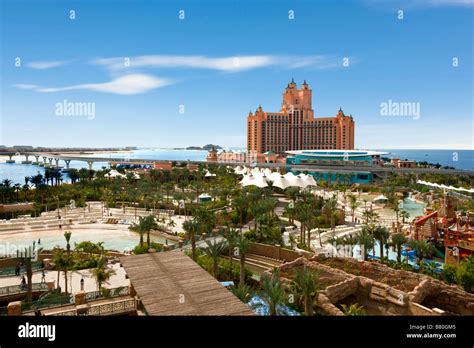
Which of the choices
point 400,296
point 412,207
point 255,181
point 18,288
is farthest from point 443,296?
point 255,181

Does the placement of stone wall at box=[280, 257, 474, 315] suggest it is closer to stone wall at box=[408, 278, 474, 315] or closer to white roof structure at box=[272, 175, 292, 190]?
stone wall at box=[408, 278, 474, 315]

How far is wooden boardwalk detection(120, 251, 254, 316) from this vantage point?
874cm

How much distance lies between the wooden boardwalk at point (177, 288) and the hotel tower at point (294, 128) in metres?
84.7

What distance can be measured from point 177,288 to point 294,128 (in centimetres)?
9068

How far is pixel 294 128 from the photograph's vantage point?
321ft

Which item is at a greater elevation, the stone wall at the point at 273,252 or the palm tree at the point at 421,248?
the palm tree at the point at 421,248

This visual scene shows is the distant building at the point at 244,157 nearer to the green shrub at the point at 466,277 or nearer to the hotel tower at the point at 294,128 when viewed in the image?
the hotel tower at the point at 294,128

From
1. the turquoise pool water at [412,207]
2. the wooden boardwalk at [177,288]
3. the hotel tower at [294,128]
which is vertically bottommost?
the turquoise pool water at [412,207]

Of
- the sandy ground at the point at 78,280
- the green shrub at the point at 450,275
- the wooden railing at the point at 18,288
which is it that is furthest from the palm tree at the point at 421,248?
the wooden railing at the point at 18,288

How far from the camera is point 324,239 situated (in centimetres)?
2545

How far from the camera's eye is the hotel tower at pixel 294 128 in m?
94.0

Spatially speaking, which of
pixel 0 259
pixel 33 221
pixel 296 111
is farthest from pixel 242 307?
pixel 296 111

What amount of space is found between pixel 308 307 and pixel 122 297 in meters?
6.15

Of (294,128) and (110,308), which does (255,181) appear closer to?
(110,308)
